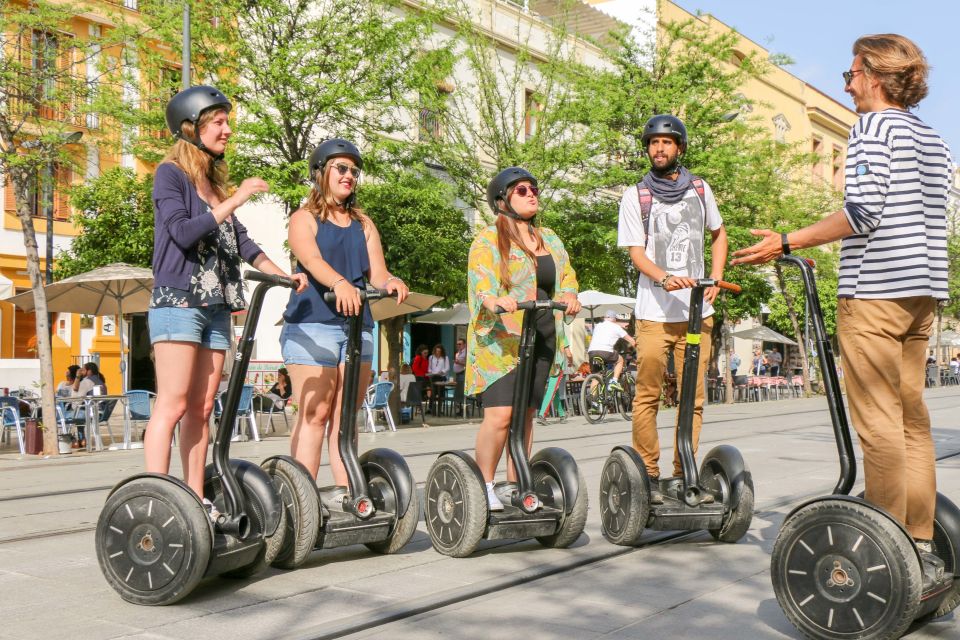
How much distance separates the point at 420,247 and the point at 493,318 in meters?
14.8

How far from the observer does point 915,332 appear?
371 centimetres

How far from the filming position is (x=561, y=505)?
16.9 feet

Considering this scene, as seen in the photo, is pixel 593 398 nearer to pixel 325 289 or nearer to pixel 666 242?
pixel 666 242

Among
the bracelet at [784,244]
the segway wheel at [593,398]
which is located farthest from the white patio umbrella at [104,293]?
the bracelet at [784,244]

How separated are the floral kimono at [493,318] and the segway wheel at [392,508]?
604 mm

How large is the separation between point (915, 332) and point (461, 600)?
6.53 feet

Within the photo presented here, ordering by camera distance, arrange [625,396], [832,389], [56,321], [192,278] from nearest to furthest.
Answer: [832,389]
[192,278]
[625,396]
[56,321]

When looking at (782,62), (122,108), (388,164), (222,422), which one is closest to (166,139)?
(122,108)

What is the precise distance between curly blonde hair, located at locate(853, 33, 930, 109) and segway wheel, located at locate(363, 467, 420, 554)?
8.93ft

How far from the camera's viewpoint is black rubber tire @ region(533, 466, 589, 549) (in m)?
5.14

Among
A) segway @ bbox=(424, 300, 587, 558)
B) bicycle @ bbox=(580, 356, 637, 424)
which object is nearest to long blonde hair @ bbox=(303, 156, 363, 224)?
segway @ bbox=(424, 300, 587, 558)

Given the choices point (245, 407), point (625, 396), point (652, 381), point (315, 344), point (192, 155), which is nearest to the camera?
point (192, 155)

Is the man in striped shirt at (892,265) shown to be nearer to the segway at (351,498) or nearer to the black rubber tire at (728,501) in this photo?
the black rubber tire at (728,501)

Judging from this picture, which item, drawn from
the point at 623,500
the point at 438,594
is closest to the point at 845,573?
the point at 438,594
